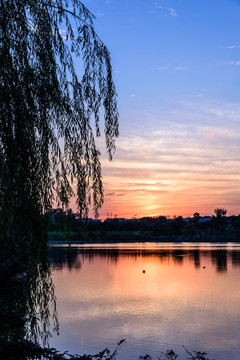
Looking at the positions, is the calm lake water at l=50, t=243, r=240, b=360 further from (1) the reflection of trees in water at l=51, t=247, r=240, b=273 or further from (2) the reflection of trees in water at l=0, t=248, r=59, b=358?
(1) the reflection of trees in water at l=51, t=247, r=240, b=273

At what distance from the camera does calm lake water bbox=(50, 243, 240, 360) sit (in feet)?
84.8

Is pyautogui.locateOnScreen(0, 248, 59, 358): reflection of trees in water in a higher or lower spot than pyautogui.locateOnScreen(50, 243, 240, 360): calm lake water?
higher

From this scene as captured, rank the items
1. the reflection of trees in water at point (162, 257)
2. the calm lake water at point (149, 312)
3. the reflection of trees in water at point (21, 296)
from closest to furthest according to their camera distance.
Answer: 1. the reflection of trees in water at point (21, 296)
2. the calm lake water at point (149, 312)
3. the reflection of trees in water at point (162, 257)

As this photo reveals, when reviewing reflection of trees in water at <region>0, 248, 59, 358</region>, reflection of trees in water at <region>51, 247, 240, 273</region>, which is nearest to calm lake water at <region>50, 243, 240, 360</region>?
reflection of trees in water at <region>0, 248, 59, 358</region>

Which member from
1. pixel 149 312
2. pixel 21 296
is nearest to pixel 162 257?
pixel 149 312

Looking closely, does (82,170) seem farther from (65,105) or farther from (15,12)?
(15,12)

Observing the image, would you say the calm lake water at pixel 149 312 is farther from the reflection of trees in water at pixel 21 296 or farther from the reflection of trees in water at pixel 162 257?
the reflection of trees in water at pixel 162 257

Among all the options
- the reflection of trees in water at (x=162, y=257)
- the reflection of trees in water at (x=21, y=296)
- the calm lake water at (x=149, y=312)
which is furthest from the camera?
the reflection of trees in water at (x=162, y=257)

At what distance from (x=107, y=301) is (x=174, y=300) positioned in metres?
6.96

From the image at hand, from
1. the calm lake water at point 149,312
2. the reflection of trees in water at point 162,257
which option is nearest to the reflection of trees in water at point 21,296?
the calm lake water at point 149,312

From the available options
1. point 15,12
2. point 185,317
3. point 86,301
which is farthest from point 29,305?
point 86,301

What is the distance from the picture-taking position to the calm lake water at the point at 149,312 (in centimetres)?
2584

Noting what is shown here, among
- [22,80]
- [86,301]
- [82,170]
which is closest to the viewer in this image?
[22,80]

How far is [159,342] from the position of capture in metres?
26.4
